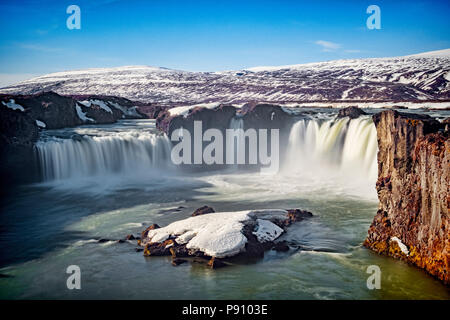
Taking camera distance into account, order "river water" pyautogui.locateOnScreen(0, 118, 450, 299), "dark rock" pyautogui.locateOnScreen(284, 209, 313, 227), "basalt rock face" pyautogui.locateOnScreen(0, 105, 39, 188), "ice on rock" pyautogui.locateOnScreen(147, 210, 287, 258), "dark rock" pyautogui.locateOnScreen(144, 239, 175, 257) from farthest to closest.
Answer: "basalt rock face" pyautogui.locateOnScreen(0, 105, 39, 188) → "dark rock" pyautogui.locateOnScreen(284, 209, 313, 227) → "dark rock" pyautogui.locateOnScreen(144, 239, 175, 257) → "ice on rock" pyautogui.locateOnScreen(147, 210, 287, 258) → "river water" pyautogui.locateOnScreen(0, 118, 450, 299)

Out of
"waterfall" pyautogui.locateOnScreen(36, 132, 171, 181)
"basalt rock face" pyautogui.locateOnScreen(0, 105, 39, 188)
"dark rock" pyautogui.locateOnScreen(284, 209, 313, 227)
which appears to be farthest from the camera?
"waterfall" pyautogui.locateOnScreen(36, 132, 171, 181)

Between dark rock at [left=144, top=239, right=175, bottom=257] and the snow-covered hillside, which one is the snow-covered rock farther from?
the snow-covered hillside

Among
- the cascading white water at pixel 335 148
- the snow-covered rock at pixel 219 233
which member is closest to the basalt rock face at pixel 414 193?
the snow-covered rock at pixel 219 233

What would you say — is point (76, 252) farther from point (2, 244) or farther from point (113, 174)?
point (113, 174)

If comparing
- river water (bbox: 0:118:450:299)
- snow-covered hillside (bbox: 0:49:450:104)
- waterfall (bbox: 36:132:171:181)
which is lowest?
river water (bbox: 0:118:450:299)

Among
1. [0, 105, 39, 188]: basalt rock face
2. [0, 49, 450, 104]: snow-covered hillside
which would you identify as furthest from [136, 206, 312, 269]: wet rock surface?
[0, 49, 450, 104]: snow-covered hillside
